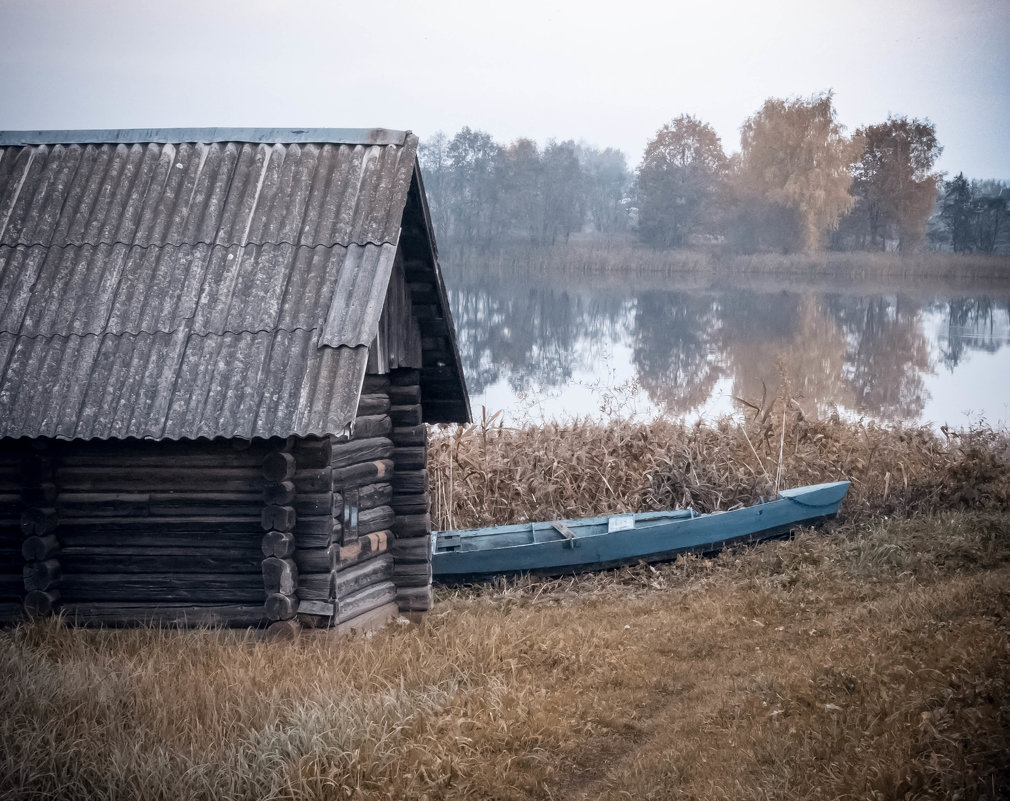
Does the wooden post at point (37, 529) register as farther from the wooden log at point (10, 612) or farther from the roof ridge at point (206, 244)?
the roof ridge at point (206, 244)

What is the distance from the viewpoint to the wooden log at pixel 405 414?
10.5m

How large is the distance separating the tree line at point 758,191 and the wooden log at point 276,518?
146ft

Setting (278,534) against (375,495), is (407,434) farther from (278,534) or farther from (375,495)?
(278,534)

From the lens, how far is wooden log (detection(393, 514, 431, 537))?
10547mm

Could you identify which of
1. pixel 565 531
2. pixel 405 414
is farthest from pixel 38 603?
pixel 565 531

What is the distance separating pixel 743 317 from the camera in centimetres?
4809

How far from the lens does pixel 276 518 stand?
8.53 meters

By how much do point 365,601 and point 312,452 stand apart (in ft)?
6.52

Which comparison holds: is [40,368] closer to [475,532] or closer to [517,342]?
[475,532]

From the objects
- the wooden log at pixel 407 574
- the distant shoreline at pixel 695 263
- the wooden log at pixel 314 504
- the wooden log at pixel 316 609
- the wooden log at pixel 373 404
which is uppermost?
the distant shoreline at pixel 695 263

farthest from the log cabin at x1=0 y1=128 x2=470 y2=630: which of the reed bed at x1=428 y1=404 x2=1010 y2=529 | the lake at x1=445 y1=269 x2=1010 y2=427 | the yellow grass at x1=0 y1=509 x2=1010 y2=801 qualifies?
the lake at x1=445 y1=269 x2=1010 y2=427

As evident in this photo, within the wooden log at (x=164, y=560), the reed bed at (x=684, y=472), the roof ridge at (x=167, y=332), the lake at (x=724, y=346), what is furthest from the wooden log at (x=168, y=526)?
the lake at (x=724, y=346)

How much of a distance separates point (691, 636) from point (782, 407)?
8508 millimetres

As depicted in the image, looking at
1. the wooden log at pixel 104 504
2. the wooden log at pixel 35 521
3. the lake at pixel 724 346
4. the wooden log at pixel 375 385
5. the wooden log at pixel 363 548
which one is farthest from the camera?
the lake at pixel 724 346
